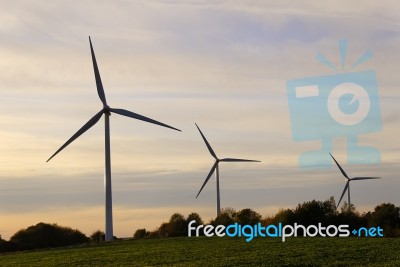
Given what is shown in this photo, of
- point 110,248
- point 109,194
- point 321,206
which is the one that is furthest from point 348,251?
point 321,206

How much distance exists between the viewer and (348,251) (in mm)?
56438

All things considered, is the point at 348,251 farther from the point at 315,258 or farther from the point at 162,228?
the point at 162,228

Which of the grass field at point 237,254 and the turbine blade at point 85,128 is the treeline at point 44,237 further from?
the grass field at point 237,254

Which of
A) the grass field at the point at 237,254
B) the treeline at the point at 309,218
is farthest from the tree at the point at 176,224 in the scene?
the grass field at the point at 237,254

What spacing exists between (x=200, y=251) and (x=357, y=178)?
6642 centimetres

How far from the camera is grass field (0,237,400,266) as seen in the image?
49.9 m

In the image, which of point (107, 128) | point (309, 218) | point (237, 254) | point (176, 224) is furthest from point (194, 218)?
point (237, 254)

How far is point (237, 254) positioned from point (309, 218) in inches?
1462

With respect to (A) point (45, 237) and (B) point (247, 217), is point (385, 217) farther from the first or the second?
(A) point (45, 237)

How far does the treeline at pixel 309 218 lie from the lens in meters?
90.4

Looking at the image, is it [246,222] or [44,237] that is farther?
[44,237]

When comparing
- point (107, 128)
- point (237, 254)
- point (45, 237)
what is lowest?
point (237, 254)

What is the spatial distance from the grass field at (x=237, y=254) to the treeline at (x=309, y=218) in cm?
2045

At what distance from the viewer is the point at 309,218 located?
90.8 meters
